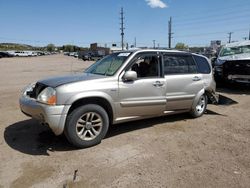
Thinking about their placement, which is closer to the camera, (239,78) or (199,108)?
(199,108)

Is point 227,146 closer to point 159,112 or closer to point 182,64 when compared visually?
point 159,112

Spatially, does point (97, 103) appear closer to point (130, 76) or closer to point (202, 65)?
point (130, 76)

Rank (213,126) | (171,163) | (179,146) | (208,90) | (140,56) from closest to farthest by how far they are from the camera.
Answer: (171,163) → (179,146) → (140,56) → (213,126) → (208,90)

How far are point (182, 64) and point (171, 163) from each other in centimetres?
271

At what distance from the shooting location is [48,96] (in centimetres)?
421

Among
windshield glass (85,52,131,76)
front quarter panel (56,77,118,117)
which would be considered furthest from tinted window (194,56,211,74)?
front quarter panel (56,77,118,117)

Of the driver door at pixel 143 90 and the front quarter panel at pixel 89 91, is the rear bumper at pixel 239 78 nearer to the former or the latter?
the driver door at pixel 143 90

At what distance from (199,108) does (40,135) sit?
12.4ft

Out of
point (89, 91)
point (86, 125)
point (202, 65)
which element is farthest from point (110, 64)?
point (202, 65)

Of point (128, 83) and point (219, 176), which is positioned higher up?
point (128, 83)

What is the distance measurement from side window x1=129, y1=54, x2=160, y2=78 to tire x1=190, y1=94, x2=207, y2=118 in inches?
61.8

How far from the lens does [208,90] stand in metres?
6.53

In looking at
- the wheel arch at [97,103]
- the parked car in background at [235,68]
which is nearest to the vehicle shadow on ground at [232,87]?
the parked car in background at [235,68]

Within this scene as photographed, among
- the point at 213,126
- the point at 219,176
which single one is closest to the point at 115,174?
the point at 219,176
